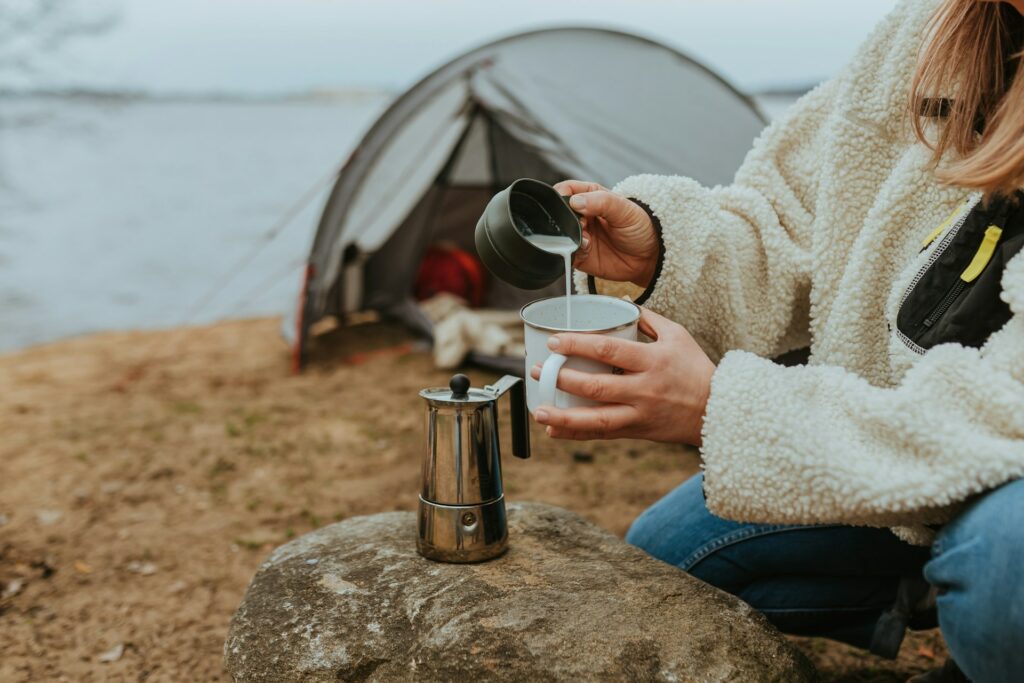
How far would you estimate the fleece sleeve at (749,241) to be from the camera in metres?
1.38

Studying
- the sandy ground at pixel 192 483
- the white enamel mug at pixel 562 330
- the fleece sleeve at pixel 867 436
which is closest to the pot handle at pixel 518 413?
the white enamel mug at pixel 562 330

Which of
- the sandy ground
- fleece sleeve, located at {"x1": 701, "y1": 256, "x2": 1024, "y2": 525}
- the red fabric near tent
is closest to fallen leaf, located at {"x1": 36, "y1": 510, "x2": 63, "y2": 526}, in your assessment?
the sandy ground

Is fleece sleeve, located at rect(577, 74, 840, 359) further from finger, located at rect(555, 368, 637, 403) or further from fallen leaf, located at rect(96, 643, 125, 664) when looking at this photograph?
fallen leaf, located at rect(96, 643, 125, 664)

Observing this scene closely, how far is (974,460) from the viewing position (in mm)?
945

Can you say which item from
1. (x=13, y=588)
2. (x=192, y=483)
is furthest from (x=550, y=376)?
(x=192, y=483)

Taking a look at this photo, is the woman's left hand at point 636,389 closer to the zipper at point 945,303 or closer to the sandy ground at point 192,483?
the zipper at point 945,303

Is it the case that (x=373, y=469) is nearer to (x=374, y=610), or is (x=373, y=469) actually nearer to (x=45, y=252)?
(x=374, y=610)

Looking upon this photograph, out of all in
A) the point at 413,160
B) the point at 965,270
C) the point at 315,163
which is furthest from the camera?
the point at 315,163

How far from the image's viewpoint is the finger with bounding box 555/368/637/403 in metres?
1.08

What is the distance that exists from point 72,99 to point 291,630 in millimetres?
9080

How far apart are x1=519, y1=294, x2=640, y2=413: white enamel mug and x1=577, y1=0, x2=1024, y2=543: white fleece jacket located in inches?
5.9

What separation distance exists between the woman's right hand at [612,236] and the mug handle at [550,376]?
283 mm

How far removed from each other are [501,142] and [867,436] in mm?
3814

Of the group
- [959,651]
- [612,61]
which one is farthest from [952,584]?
[612,61]
